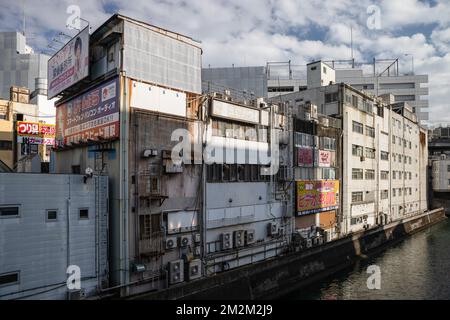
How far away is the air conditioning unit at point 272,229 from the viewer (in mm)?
29328

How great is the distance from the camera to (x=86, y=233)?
727 inches

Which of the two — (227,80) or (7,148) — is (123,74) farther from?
(227,80)

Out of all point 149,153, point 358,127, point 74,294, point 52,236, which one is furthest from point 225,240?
point 358,127

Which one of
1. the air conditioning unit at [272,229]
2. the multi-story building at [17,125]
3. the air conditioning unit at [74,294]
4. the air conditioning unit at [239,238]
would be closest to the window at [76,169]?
the air conditioning unit at [74,294]

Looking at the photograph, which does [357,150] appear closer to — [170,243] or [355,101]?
[355,101]

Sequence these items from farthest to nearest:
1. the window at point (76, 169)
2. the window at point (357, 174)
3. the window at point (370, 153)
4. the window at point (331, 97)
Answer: the window at point (370, 153) → the window at point (357, 174) → the window at point (331, 97) → the window at point (76, 169)

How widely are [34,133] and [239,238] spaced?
29.7 metres

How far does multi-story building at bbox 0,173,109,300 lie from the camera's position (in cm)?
1567

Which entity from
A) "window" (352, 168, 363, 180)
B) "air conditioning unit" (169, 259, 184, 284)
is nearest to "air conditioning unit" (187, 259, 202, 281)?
"air conditioning unit" (169, 259, 184, 284)

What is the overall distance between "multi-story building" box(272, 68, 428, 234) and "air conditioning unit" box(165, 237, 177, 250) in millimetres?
19166

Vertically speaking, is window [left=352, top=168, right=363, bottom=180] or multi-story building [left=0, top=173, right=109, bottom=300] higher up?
window [left=352, top=168, right=363, bottom=180]

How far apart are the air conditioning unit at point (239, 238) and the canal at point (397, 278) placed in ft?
18.7

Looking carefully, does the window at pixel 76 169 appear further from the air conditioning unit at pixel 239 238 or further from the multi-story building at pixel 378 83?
the multi-story building at pixel 378 83

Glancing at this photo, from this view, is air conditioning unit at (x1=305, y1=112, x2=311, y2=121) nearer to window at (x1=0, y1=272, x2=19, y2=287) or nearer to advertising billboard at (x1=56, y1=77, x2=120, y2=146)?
advertising billboard at (x1=56, y1=77, x2=120, y2=146)
